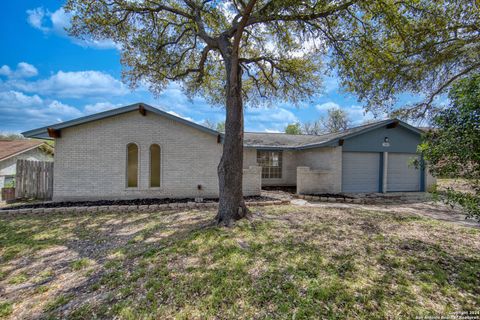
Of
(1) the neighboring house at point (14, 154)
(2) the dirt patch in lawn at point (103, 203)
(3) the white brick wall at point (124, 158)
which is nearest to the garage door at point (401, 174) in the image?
(2) the dirt patch in lawn at point (103, 203)

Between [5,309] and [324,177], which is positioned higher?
[324,177]

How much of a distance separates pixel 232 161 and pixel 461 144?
4.72 metres

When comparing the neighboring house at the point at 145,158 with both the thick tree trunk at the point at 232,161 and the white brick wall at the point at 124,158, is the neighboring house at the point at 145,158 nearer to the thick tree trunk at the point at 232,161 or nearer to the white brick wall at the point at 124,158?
the white brick wall at the point at 124,158

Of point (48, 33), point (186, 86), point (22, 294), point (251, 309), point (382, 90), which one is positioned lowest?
point (22, 294)

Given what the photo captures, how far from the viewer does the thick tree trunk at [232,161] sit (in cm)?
615

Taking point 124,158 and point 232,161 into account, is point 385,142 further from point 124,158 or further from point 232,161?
point 124,158

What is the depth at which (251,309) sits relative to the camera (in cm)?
281

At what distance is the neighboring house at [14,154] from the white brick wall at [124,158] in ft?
27.0

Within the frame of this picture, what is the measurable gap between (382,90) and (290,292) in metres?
9.04

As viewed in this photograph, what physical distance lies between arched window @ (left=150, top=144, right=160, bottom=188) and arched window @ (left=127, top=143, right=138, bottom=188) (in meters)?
0.62

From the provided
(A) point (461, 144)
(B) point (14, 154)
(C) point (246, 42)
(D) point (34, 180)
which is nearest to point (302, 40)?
(C) point (246, 42)

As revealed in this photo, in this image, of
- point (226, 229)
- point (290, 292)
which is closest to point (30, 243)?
point (226, 229)

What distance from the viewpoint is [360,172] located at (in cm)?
1177

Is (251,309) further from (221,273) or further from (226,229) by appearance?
(226,229)
